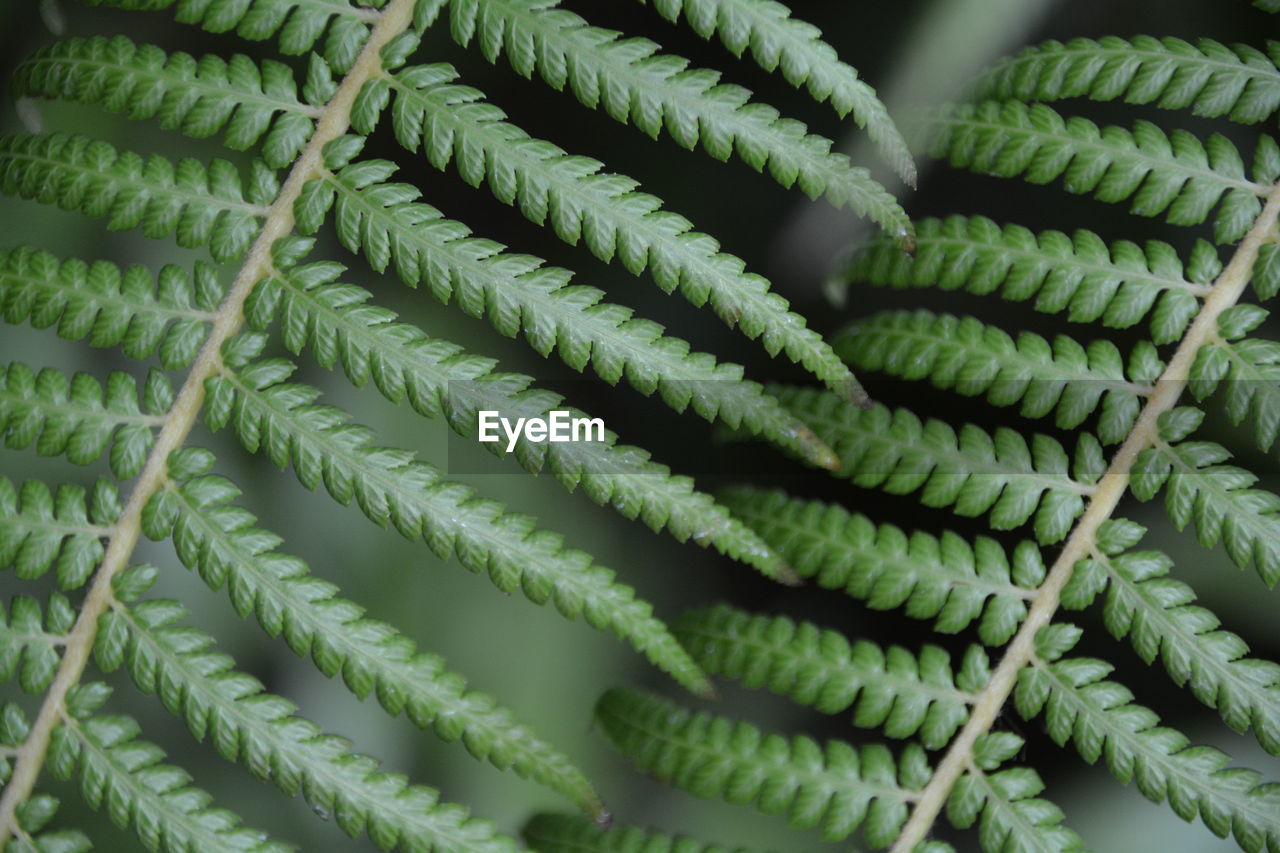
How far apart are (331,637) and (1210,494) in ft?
3.40

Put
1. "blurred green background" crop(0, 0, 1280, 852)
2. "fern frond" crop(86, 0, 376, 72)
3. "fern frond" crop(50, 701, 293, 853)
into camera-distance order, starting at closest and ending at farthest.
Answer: "fern frond" crop(50, 701, 293, 853) < "fern frond" crop(86, 0, 376, 72) < "blurred green background" crop(0, 0, 1280, 852)

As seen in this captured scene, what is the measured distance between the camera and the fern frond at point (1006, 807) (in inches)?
44.9

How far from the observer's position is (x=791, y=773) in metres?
1.21

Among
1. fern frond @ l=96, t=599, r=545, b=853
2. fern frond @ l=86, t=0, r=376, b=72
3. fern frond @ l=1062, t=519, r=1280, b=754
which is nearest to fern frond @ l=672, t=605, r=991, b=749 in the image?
fern frond @ l=1062, t=519, r=1280, b=754

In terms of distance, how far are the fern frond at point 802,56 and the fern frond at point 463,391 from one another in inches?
17.7

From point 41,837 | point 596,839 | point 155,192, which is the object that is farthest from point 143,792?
point 155,192

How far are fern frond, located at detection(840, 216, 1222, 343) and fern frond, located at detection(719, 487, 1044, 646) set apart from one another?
33 centimetres

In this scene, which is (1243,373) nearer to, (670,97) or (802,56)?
(802,56)

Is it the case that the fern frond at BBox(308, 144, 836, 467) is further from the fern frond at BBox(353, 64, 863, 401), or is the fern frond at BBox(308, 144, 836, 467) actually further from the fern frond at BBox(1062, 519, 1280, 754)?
the fern frond at BBox(1062, 519, 1280, 754)

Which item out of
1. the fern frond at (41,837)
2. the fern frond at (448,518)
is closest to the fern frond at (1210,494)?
the fern frond at (448,518)

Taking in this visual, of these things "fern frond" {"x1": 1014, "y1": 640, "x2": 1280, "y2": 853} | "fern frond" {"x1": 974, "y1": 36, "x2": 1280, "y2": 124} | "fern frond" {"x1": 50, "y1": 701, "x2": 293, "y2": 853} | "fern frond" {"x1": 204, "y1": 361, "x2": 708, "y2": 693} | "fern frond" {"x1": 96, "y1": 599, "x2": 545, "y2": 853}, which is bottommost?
"fern frond" {"x1": 50, "y1": 701, "x2": 293, "y2": 853}

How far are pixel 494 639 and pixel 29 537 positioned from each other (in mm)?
873

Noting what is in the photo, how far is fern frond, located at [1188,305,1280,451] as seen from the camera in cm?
117

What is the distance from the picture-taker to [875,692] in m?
1.22
